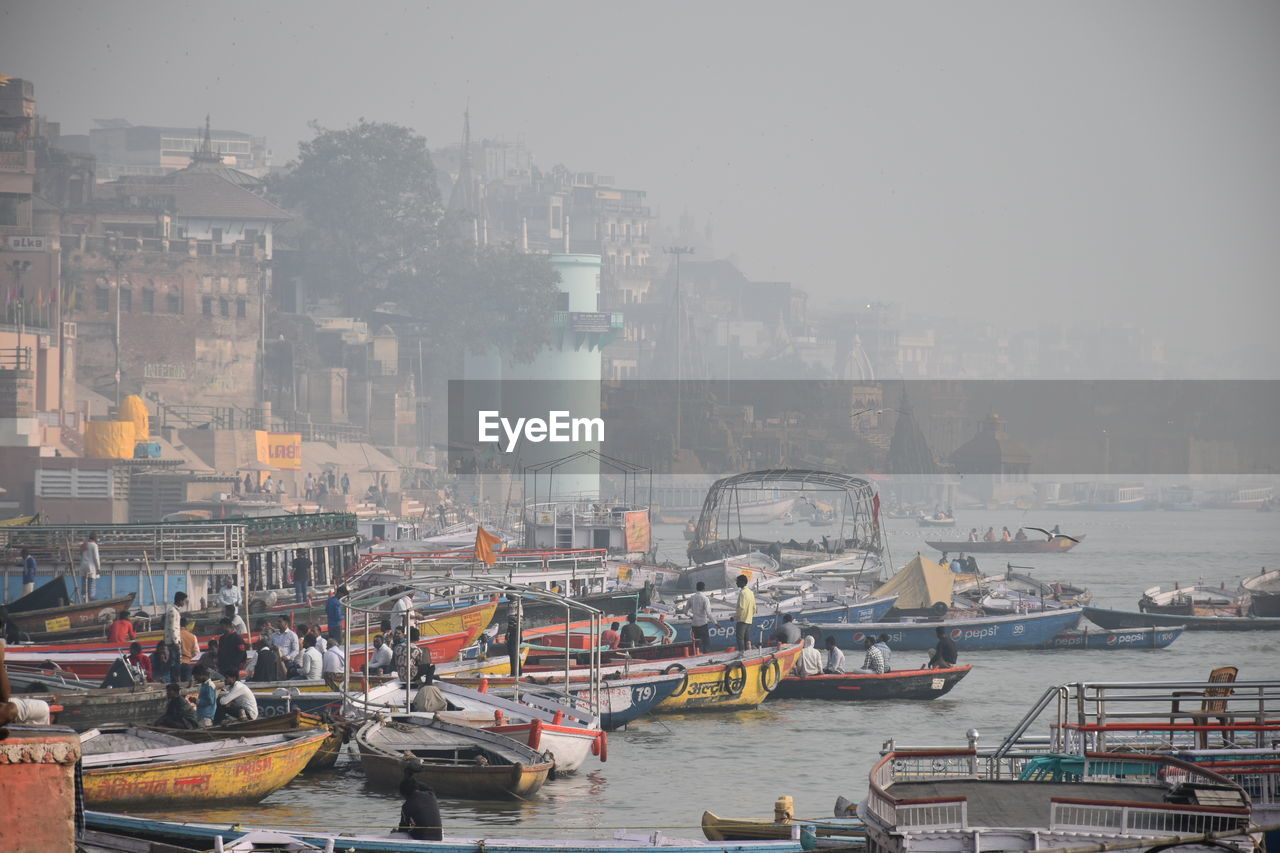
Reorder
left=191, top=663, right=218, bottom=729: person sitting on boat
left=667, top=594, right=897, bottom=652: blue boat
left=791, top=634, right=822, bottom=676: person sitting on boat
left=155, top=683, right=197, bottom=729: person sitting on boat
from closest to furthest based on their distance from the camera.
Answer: left=155, top=683, right=197, bottom=729: person sitting on boat < left=191, top=663, right=218, bottom=729: person sitting on boat < left=791, top=634, right=822, bottom=676: person sitting on boat < left=667, top=594, right=897, bottom=652: blue boat

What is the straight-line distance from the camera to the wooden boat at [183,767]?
15766 mm

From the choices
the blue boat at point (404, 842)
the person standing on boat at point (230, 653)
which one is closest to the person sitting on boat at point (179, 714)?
the person standing on boat at point (230, 653)

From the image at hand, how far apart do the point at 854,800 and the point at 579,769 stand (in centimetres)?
319

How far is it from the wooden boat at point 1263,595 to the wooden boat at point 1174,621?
1.60 feet

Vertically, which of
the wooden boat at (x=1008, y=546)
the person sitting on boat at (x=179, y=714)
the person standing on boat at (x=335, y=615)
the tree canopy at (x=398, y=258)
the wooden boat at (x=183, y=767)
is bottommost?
the wooden boat at (x=1008, y=546)

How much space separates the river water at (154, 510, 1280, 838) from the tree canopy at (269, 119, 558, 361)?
75482 millimetres

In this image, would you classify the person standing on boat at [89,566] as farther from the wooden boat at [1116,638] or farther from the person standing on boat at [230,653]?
the wooden boat at [1116,638]

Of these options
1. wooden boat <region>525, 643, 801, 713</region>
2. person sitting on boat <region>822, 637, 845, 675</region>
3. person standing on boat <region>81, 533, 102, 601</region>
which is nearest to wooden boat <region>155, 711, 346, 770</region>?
wooden boat <region>525, 643, 801, 713</region>

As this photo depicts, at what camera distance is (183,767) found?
16.1 meters

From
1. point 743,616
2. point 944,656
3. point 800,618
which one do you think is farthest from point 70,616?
point 944,656

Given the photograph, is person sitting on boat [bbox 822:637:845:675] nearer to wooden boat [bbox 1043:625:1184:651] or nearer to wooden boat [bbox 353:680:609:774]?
wooden boat [bbox 353:680:609:774]

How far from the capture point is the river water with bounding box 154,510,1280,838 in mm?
17219

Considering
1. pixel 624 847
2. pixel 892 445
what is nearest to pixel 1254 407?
pixel 892 445

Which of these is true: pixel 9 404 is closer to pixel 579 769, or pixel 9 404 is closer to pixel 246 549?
pixel 246 549
